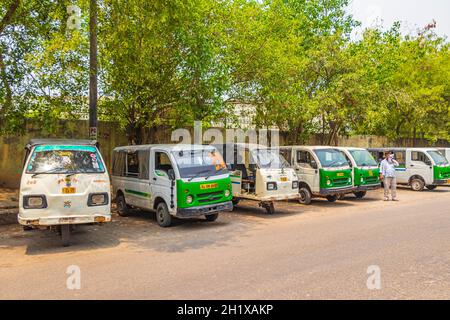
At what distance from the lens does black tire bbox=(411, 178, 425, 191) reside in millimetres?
19016

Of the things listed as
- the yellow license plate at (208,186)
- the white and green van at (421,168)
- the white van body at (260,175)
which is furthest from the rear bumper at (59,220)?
the white and green van at (421,168)

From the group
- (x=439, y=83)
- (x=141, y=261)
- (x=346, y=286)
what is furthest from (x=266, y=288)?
(x=439, y=83)

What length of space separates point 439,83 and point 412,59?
84.6 inches

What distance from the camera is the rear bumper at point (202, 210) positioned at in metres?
10.3

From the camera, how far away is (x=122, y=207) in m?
12.7

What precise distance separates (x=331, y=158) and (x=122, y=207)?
7112 millimetres

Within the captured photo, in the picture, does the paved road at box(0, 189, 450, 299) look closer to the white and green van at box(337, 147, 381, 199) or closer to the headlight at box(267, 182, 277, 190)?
the headlight at box(267, 182, 277, 190)

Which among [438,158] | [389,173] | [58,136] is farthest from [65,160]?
[438,158]

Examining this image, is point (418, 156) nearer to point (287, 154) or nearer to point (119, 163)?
point (287, 154)

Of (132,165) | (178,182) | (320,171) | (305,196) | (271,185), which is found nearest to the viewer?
(178,182)

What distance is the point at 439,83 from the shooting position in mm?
26562

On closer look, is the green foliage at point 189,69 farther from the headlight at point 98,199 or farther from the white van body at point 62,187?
the headlight at point 98,199

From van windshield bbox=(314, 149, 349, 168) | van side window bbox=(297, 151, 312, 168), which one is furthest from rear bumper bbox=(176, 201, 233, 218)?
van windshield bbox=(314, 149, 349, 168)

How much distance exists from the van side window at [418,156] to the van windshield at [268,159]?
8.39 m
